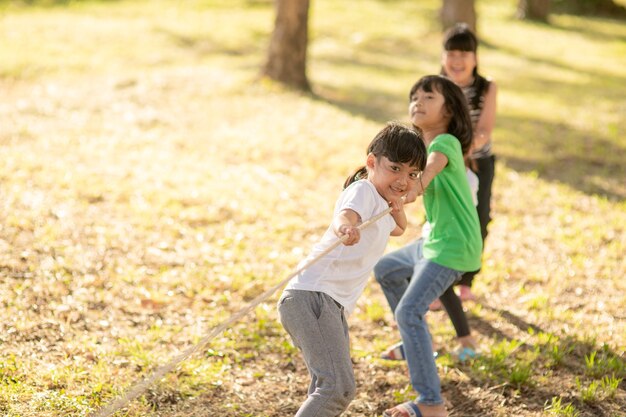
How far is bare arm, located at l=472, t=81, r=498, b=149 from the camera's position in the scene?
4.87 metres

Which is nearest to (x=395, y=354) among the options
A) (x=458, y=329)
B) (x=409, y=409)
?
(x=458, y=329)

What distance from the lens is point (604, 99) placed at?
1190cm

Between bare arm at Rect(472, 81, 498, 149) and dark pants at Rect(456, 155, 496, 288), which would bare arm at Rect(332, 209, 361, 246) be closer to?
bare arm at Rect(472, 81, 498, 149)

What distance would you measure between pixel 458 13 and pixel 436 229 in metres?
12.1

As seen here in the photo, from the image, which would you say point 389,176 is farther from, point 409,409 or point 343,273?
point 409,409

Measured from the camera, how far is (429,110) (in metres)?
3.88

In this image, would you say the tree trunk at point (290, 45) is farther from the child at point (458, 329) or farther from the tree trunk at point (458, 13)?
the child at point (458, 329)

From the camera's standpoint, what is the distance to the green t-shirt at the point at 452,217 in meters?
3.75

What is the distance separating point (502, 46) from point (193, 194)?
36.4 ft

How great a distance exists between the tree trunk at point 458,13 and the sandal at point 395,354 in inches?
439

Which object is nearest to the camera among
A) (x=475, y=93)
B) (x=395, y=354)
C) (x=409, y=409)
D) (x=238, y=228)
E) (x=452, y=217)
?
(x=409, y=409)

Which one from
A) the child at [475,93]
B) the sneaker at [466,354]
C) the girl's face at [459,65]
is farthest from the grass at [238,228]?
the girl's face at [459,65]

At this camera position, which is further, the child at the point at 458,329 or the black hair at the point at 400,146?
the child at the point at 458,329

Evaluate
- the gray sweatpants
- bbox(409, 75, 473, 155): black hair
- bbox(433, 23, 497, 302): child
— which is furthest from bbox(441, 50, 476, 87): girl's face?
the gray sweatpants
